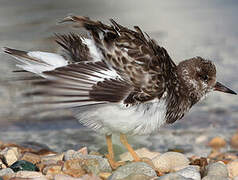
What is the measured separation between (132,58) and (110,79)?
44cm

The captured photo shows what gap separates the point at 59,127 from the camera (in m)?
9.76

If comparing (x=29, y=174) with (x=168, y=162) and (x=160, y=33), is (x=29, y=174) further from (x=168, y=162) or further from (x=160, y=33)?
(x=160, y=33)

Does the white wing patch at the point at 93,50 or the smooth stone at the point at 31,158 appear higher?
the white wing patch at the point at 93,50

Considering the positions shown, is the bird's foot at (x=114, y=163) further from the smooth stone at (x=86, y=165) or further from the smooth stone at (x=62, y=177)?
the smooth stone at (x=62, y=177)

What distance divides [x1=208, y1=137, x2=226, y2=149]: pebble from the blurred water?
0.56 m

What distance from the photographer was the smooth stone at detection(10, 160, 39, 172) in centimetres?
641

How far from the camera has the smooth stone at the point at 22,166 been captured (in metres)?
6.41

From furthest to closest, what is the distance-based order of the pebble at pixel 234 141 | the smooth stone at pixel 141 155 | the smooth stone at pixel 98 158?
the pebble at pixel 234 141 → the smooth stone at pixel 141 155 → the smooth stone at pixel 98 158

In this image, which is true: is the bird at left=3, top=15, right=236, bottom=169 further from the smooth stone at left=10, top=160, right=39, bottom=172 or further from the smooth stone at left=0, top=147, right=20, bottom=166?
the smooth stone at left=0, top=147, right=20, bottom=166

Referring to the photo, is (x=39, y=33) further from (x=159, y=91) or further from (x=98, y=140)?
(x=159, y=91)

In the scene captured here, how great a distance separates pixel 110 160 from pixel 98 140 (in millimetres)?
1983

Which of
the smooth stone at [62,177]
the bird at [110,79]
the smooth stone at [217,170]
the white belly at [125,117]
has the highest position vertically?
the bird at [110,79]

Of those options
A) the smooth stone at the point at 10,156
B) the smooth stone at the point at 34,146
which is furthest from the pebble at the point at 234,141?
the smooth stone at the point at 10,156

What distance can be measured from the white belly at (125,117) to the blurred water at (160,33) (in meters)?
2.44
